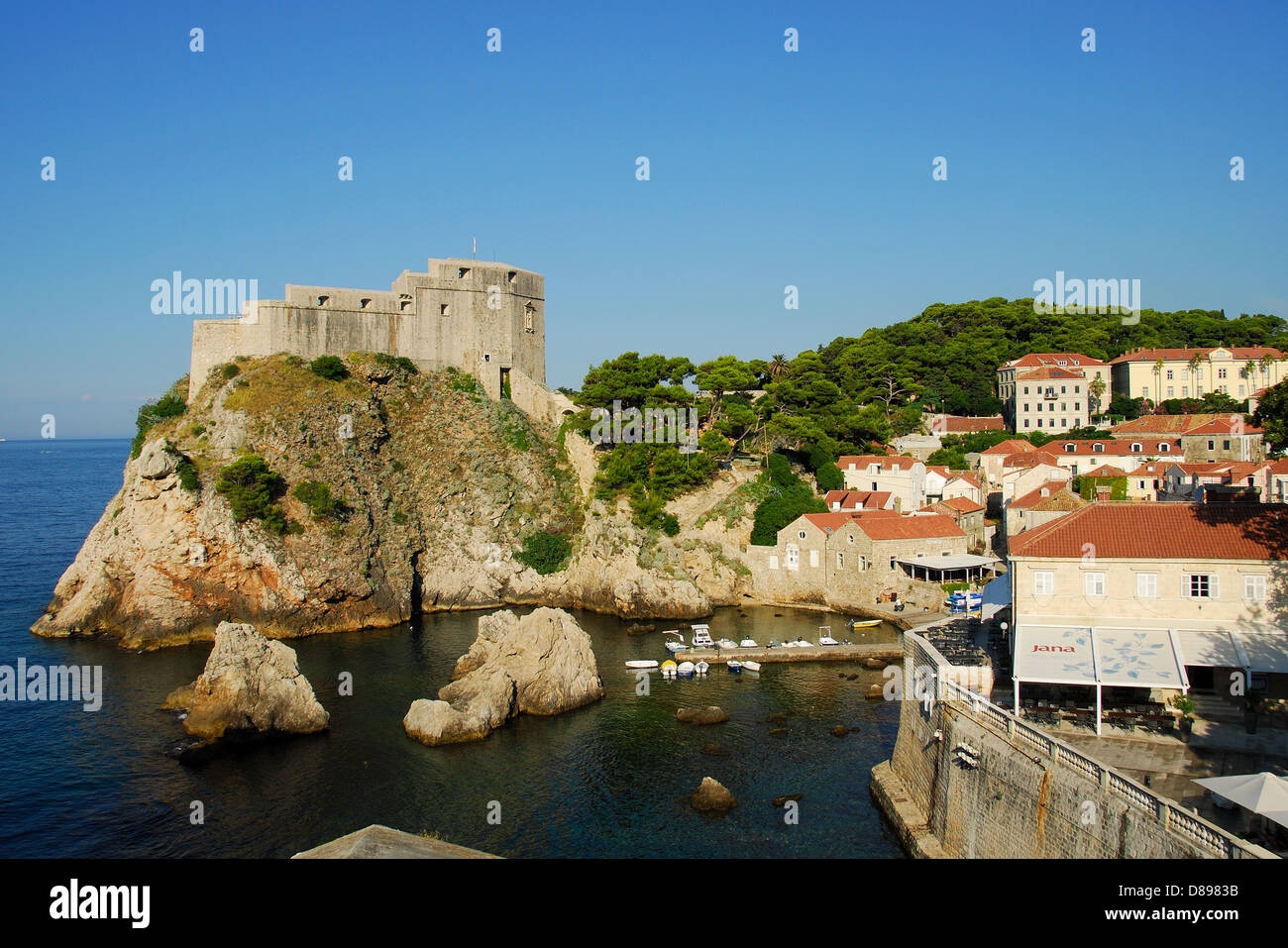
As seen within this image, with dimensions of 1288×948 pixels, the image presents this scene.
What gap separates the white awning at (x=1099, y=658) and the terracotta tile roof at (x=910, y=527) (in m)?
23.6

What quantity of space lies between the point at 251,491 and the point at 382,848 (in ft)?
120

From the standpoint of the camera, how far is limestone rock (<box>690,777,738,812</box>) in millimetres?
22531

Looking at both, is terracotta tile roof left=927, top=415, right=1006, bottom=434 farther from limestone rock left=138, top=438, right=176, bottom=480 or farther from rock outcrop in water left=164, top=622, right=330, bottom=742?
rock outcrop in water left=164, top=622, right=330, bottom=742

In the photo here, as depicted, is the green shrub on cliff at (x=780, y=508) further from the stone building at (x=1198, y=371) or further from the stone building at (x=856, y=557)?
the stone building at (x=1198, y=371)

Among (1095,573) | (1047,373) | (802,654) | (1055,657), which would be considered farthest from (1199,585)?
(1047,373)

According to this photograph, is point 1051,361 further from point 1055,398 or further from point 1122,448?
point 1122,448

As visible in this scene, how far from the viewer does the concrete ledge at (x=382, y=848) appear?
36.0 ft

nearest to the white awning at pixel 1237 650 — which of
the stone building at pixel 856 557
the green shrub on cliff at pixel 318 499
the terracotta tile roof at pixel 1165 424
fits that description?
the stone building at pixel 856 557

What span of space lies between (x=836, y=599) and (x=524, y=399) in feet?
82.0

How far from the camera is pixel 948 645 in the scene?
990 inches

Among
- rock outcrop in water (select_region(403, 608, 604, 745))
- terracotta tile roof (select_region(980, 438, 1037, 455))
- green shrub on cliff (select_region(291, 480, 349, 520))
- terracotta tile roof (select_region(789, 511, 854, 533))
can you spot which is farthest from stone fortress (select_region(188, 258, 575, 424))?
terracotta tile roof (select_region(980, 438, 1037, 455))

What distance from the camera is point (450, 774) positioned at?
25.3m
